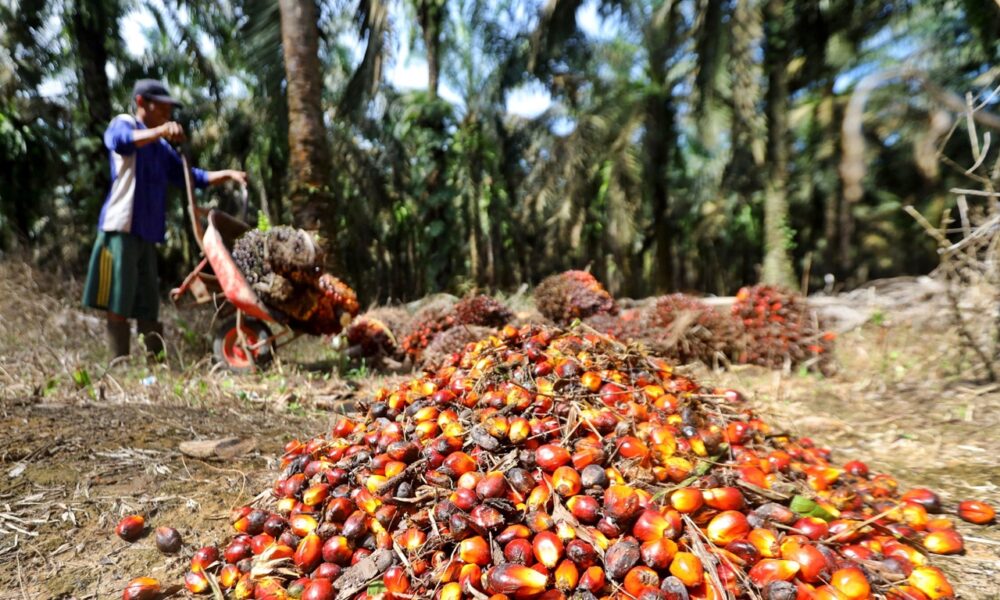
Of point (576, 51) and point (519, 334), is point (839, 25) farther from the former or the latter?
point (519, 334)

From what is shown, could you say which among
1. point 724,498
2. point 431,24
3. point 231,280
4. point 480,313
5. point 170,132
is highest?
point 431,24

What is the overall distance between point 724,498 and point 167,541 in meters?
1.38

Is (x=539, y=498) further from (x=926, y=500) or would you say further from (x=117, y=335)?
(x=117, y=335)

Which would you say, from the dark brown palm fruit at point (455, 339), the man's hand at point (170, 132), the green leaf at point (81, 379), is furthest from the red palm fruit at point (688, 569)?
the man's hand at point (170, 132)

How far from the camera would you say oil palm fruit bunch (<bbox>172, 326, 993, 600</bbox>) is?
43.6 inches

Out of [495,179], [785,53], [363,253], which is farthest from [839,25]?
[363,253]

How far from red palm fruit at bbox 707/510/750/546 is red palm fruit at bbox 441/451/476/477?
1.85ft

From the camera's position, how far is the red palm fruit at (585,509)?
1.19 metres

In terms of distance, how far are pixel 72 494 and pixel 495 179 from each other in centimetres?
1234

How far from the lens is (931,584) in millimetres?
1171

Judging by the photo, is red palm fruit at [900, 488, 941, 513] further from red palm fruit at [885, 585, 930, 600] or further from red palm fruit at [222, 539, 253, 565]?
red palm fruit at [222, 539, 253, 565]

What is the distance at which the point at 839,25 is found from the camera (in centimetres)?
815

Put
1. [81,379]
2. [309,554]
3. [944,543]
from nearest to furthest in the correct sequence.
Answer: [309,554] → [944,543] → [81,379]

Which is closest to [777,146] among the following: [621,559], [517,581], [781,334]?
[781,334]
